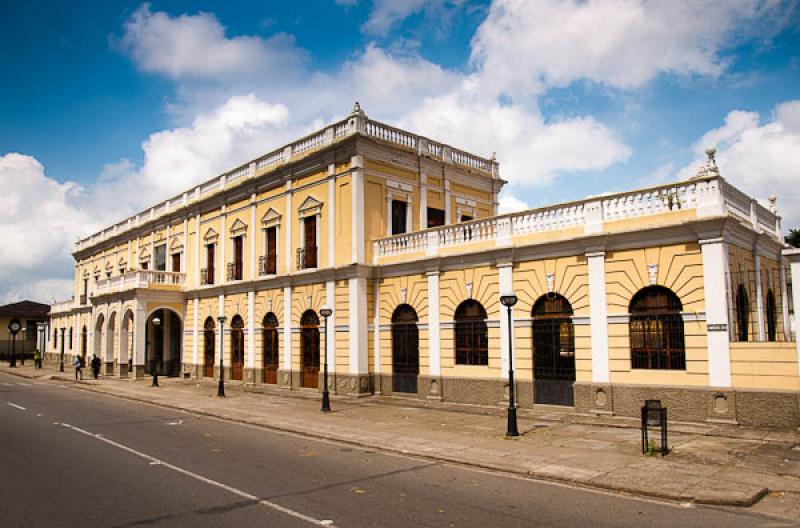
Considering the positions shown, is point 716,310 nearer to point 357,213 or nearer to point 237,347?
point 357,213

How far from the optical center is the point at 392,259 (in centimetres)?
2392

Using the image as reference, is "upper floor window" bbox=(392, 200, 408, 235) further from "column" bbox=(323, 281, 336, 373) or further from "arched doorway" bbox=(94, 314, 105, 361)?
"arched doorway" bbox=(94, 314, 105, 361)

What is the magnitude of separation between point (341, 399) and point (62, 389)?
1634cm

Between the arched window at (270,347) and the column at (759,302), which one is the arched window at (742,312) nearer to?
the column at (759,302)

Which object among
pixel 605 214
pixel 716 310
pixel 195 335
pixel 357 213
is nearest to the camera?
pixel 716 310

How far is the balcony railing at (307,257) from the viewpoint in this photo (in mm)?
26375

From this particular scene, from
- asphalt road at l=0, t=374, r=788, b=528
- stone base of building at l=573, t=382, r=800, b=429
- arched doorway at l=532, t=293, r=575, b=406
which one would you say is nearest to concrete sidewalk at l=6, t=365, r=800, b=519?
stone base of building at l=573, t=382, r=800, b=429

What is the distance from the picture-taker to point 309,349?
2661 centimetres

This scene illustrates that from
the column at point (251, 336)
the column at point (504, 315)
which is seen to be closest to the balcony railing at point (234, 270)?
the column at point (251, 336)

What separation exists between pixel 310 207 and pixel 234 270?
7531mm

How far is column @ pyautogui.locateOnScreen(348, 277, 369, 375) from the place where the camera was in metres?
23.7

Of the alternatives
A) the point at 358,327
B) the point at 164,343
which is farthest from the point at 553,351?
the point at 164,343

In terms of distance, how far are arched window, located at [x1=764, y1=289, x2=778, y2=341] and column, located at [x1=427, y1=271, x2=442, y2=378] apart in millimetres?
10439

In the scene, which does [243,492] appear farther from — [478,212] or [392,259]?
[478,212]
